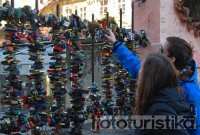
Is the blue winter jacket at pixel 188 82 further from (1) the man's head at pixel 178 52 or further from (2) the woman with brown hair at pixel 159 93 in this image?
(2) the woman with brown hair at pixel 159 93

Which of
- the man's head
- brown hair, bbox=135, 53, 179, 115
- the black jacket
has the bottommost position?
the black jacket

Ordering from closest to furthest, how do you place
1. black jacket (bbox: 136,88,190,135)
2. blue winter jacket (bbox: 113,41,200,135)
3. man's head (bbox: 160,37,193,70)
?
black jacket (bbox: 136,88,190,135) → blue winter jacket (bbox: 113,41,200,135) → man's head (bbox: 160,37,193,70)

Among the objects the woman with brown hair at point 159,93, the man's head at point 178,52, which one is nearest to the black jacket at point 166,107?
the woman with brown hair at point 159,93

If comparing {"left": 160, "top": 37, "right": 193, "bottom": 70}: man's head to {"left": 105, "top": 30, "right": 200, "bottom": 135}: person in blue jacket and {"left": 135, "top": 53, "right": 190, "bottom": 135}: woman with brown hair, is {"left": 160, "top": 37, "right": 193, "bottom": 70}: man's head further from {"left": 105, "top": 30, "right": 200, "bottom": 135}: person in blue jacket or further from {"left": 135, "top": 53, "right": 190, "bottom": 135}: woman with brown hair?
{"left": 135, "top": 53, "right": 190, "bottom": 135}: woman with brown hair

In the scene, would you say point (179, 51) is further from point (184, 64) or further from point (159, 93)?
point (159, 93)

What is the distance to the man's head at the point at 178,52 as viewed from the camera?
2.96m

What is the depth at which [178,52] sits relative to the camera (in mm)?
2963

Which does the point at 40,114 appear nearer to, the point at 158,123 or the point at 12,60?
the point at 12,60

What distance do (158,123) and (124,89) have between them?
4.13 m

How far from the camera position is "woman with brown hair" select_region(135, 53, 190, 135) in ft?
7.57

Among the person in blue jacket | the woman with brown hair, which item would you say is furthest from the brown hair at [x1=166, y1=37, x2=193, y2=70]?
the woman with brown hair

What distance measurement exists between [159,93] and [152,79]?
0.09 metres

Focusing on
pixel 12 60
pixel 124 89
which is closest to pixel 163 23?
pixel 124 89

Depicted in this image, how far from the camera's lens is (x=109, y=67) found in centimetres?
597
